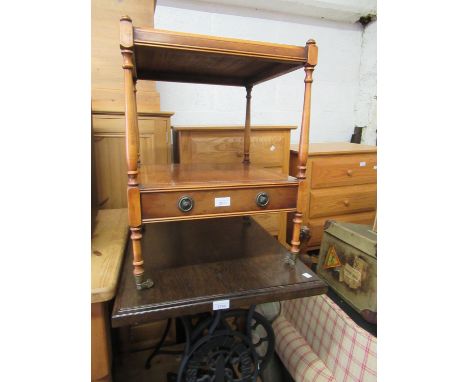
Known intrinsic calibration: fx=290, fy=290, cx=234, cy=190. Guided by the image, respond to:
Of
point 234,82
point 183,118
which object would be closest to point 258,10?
point 183,118

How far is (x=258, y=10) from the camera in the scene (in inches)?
83.9

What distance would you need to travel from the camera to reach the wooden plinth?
0.72 meters

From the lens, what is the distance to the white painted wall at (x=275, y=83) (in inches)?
79.4

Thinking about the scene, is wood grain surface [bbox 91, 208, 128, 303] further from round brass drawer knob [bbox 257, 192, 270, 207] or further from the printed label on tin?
round brass drawer knob [bbox 257, 192, 270, 207]

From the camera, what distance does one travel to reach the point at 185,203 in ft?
2.47

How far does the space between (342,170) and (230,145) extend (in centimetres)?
93

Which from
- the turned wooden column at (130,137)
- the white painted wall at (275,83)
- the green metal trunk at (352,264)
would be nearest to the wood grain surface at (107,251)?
the turned wooden column at (130,137)

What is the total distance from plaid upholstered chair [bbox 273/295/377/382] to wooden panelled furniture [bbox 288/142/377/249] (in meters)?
0.80

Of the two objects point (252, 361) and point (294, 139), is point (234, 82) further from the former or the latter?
point (294, 139)

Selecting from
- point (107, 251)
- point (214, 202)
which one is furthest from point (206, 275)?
point (107, 251)

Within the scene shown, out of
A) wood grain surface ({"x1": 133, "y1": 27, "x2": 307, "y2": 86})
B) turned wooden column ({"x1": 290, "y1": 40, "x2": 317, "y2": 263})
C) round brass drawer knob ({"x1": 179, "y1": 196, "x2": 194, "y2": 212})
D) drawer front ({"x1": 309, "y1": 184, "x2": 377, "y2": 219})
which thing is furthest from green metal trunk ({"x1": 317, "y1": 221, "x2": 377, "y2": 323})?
round brass drawer knob ({"x1": 179, "y1": 196, "x2": 194, "y2": 212})

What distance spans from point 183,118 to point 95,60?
849 mm

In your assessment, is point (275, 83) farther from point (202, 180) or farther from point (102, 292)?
point (102, 292)

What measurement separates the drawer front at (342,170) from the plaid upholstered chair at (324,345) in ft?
3.02
